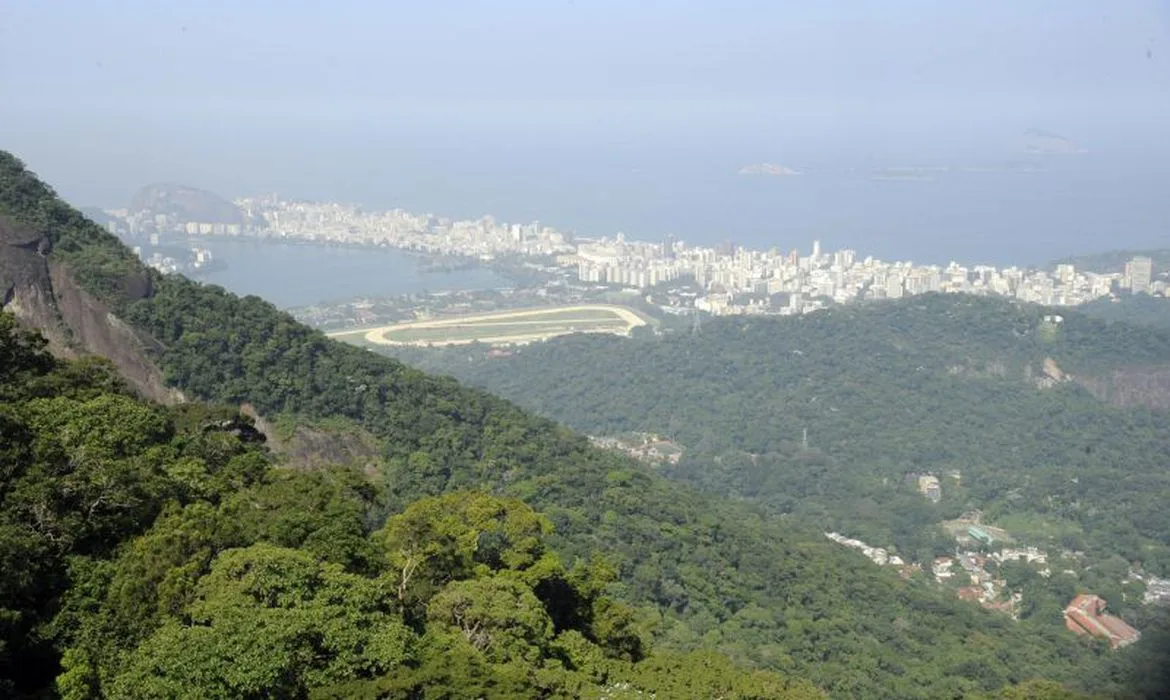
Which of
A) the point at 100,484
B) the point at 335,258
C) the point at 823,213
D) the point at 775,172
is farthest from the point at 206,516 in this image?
the point at 775,172

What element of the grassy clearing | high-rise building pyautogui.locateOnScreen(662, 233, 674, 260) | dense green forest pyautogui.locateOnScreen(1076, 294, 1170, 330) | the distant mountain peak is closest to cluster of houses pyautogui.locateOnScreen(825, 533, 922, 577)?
the grassy clearing

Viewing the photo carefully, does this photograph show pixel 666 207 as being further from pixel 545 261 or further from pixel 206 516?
pixel 206 516

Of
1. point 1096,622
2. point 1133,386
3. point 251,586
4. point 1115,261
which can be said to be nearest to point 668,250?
point 1115,261

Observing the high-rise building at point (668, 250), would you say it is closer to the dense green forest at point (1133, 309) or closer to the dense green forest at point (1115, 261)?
the dense green forest at point (1115, 261)

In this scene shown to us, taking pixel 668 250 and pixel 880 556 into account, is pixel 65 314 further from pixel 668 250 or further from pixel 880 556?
pixel 668 250

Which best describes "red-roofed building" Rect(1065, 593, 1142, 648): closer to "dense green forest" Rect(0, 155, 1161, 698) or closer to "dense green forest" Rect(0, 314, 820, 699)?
"dense green forest" Rect(0, 155, 1161, 698)
